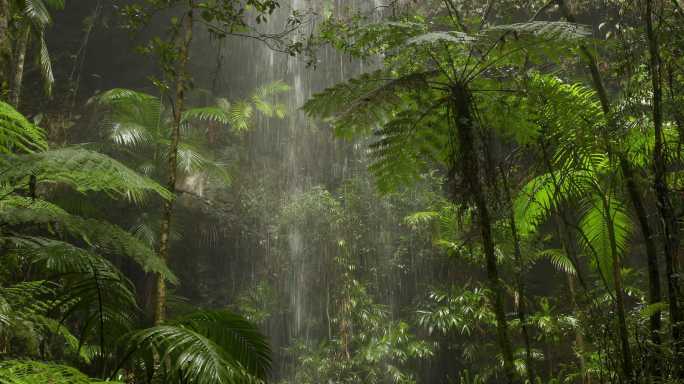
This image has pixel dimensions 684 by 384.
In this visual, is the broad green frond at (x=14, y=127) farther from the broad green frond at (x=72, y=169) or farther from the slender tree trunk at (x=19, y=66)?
the slender tree trunk at (x=19, y=66)

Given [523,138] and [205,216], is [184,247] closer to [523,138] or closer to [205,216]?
[205,216]

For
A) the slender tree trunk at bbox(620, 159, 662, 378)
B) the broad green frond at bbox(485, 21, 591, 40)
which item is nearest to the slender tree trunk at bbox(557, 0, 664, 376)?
the slender tree trunk at bbox(620, 159, 662, 378)

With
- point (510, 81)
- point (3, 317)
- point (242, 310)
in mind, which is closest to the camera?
point (3, 317)

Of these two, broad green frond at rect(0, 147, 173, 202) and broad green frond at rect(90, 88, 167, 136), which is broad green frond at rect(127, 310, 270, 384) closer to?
broad green frond at rect(0, 147, 173, 202)

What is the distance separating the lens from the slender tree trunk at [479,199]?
2051mm

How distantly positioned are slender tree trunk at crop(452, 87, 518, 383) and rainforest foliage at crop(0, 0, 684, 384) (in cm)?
1

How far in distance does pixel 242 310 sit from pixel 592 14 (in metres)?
8.70

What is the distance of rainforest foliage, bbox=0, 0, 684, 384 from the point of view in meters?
2.04

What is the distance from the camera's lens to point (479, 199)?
84.9 inches

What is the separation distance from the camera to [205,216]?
9.64 metres

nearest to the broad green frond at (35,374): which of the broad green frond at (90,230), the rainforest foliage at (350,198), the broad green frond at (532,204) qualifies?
the rainforest foliage at (350,198)

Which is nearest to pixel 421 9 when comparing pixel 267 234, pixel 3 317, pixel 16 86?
pixel 267 234

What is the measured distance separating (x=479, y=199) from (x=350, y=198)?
702 cm

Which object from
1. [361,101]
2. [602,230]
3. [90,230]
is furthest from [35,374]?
[602,230]
